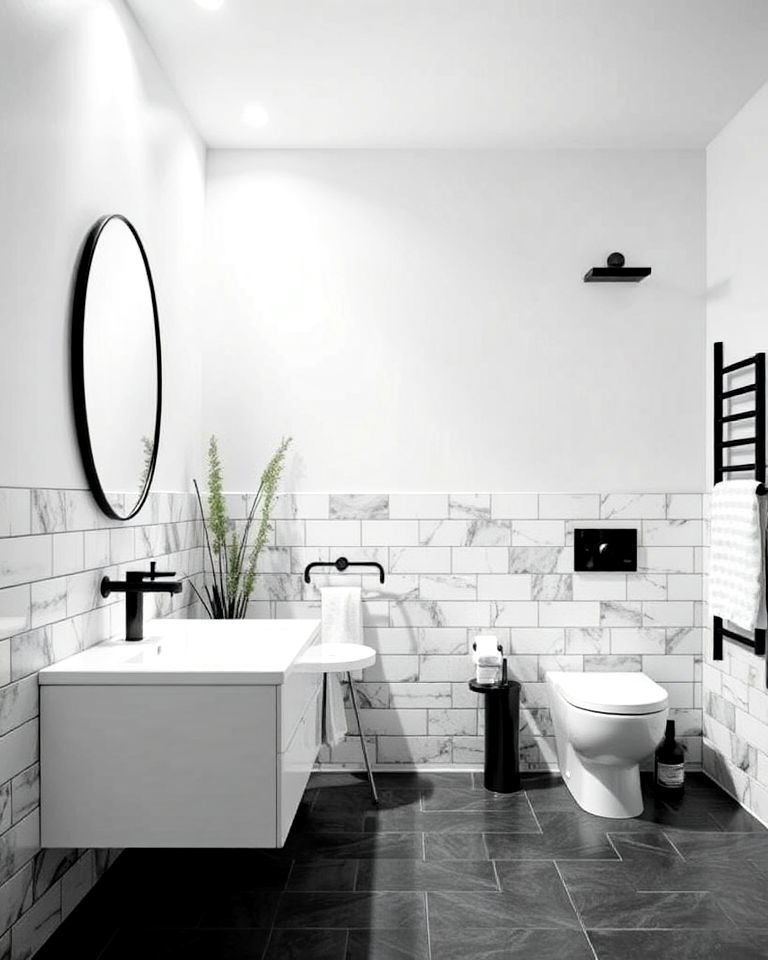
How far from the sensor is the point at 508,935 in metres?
2.40

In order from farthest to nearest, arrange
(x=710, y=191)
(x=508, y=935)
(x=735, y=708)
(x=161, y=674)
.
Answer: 1. (x=710, y=191)
2. (x=735, y=708)
3. (x=508, y=935)
4. (x=161, y=674)

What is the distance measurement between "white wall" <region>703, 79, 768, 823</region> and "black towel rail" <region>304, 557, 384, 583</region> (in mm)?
1510

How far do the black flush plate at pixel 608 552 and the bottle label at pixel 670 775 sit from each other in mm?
856

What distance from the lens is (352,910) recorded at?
2.53 meters

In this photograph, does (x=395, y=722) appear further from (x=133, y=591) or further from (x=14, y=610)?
(x=14, y=610)

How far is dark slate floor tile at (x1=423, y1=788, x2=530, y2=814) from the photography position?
337 cm

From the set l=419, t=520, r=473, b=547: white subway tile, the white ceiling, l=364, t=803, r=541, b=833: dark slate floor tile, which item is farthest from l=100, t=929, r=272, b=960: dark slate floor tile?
the white ceiling

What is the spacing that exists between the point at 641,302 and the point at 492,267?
2.33 feet

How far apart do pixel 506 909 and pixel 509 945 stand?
0.20 meters

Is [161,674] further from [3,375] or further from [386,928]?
[386,928]

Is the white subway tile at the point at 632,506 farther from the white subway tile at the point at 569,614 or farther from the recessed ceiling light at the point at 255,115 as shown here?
the recessed ceiling light at the point at 255,115

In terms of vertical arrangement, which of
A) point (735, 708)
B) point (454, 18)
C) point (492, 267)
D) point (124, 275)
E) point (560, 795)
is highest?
point (454, 18)

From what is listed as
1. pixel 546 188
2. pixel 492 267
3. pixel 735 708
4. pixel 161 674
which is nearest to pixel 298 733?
pixel 161 674

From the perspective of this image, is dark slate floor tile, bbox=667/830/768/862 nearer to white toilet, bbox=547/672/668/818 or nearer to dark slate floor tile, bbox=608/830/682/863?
dark slate floor tile, bbox=608/830/682/863
